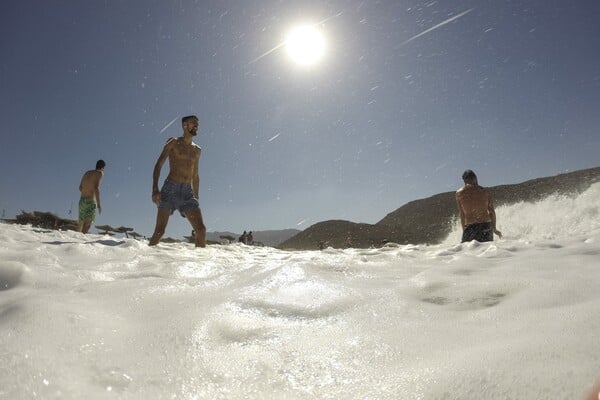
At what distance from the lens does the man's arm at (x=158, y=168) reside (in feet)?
16.8

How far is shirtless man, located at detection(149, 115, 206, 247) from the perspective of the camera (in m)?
5.15

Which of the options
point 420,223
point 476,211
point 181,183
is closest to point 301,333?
point 181,183

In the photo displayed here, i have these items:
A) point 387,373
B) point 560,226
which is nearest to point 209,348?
point 387,373

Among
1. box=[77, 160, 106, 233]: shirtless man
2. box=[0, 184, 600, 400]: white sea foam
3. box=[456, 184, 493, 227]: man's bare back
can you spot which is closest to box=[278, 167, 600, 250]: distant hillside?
box=[456, 184, 493, 227]: man's bare back

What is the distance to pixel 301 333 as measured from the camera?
47.7 inches

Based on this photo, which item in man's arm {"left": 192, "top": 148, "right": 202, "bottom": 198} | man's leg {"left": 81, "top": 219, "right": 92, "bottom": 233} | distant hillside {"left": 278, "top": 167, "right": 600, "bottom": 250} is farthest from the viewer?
distant hillside {"left": 278, "top": 167, "right": 600, "bottom": 250}

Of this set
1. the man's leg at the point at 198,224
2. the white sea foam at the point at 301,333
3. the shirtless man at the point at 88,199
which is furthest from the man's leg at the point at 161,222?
the shirtless man at the point at 88,199

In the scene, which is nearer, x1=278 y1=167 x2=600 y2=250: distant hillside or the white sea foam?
the white sea foam

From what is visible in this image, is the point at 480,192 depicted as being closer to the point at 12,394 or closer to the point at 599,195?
the point at 12,394

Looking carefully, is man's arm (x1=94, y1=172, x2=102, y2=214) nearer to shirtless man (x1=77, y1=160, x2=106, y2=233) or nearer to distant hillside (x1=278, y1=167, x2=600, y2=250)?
shirtless man (x1=77, y1=160, x2=106, y2=233)

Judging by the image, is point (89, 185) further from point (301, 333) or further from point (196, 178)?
point (301, 333)

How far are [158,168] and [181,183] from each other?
15.6 inches

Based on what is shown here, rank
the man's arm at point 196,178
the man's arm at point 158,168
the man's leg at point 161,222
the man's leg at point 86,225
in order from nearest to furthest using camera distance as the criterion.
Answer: the man's leg at point 161,222 → the man's arm at point 158,168 → the man's arm at point 196,178 → the man's leg at point 86,225

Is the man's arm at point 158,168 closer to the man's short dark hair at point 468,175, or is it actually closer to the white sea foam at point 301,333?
the white sea foam at point 301,333
